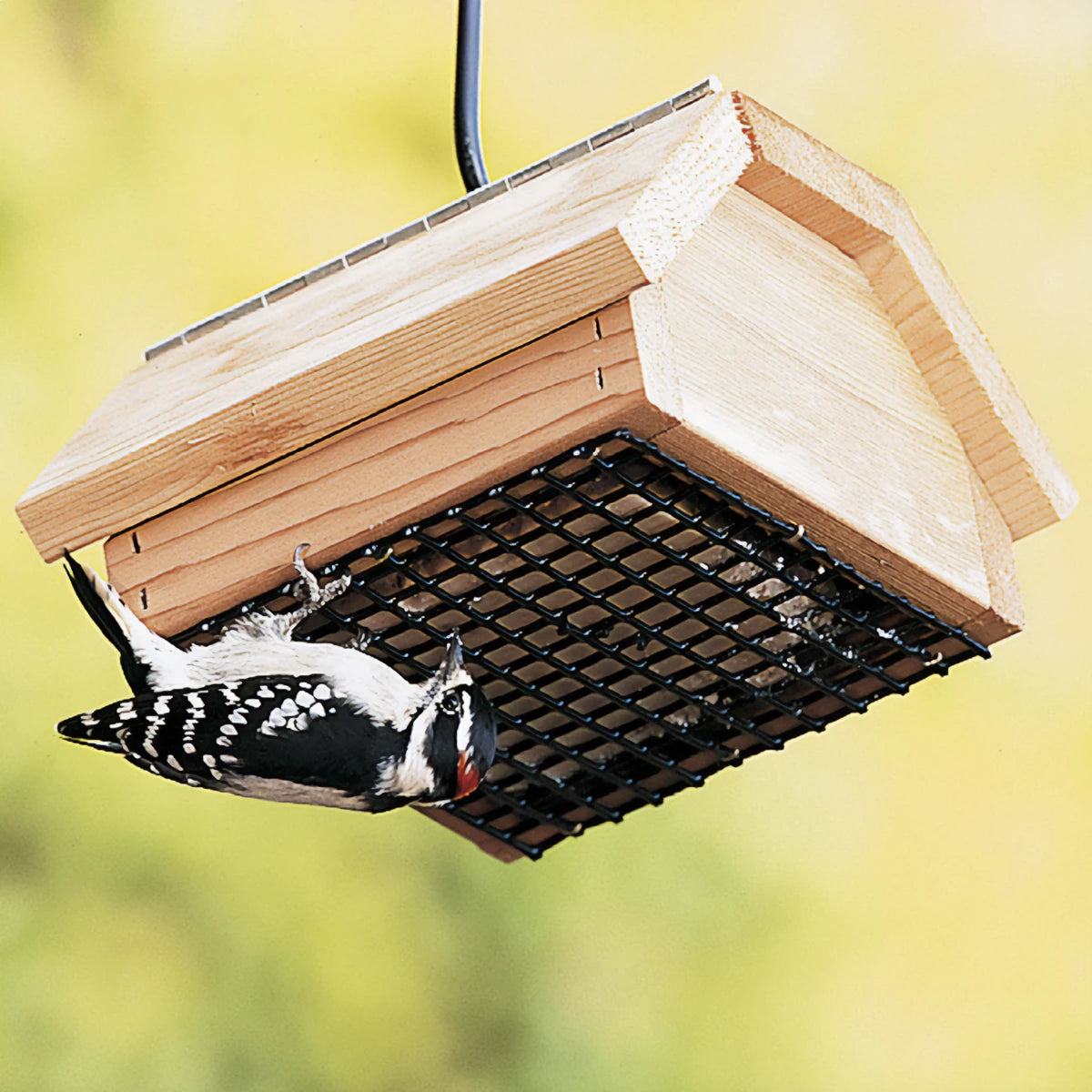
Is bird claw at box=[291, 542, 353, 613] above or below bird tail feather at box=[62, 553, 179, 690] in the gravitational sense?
below

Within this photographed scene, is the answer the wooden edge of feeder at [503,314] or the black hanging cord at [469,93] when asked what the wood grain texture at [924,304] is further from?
the black hanging cord at [469,93]

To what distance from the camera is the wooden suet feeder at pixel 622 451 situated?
146 cm

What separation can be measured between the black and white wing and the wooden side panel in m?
0.41

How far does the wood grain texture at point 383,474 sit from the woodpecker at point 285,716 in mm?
39

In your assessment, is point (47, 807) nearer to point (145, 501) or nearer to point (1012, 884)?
point (145, 501)

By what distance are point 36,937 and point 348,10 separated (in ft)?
4.85

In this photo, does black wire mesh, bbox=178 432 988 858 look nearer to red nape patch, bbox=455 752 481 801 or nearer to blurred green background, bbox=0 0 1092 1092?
red nape patch, bbox=455 752 481 801

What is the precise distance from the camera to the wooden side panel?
4.90 feet

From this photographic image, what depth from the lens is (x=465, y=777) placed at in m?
1.67

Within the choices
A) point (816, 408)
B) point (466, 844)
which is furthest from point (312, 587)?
point (466, 844)

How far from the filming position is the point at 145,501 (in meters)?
1.60

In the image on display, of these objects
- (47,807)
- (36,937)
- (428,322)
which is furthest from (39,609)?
(428,322)

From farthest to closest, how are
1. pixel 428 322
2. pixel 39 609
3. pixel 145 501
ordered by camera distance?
1. pixel 39 609
2. pixel 145 501
3. pixel 428 322

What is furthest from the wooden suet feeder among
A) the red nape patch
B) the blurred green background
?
the blurred green background
